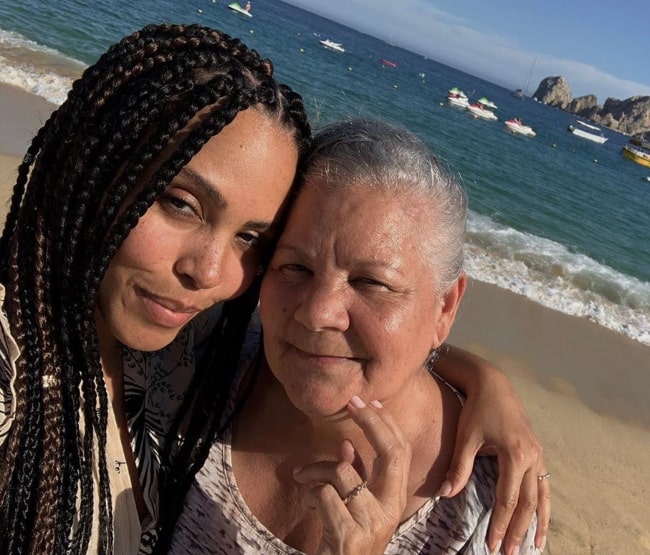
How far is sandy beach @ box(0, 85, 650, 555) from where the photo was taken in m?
5.14

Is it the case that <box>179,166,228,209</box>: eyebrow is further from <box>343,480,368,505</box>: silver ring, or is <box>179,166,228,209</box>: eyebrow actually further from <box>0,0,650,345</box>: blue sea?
<box>343,480,368,505</box>: silver ring

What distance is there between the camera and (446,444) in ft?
7.18

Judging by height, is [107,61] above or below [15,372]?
above

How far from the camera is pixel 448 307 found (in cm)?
210

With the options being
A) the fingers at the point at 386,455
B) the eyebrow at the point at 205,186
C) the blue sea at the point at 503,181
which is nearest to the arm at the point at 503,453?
the fingers at the point at 386,455

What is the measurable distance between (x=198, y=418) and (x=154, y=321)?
1.70ft

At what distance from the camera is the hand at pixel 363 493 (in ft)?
5.51

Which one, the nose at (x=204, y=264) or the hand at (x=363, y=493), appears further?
the nose at (x=204, y=264)

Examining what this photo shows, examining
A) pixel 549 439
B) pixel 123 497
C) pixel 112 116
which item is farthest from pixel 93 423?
pixel 549 439

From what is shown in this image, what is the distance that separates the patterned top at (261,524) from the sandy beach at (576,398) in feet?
9.65

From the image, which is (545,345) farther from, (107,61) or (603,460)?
(107,61)

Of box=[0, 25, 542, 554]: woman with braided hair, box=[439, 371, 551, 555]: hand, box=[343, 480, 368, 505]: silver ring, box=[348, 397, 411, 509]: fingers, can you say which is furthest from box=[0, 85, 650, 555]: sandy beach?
box=[343, 480, 368, 505]: silver ring

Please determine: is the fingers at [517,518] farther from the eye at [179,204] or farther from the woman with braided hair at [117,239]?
the eye at [179,204]

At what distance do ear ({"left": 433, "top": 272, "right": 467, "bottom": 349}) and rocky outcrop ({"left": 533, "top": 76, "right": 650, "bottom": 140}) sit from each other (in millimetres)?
126509
